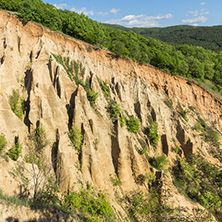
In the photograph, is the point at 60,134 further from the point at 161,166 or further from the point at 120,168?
the point at 161,166

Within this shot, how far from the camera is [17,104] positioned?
21.6 meters

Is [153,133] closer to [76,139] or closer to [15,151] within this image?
[76,139]

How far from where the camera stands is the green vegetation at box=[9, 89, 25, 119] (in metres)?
21.1

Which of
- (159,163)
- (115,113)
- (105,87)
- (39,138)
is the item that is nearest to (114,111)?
(115,113)

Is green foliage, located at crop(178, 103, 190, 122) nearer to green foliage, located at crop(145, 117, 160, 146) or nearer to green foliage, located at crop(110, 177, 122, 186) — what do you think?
green foliage, located at crop(145, 117, 160, 146)

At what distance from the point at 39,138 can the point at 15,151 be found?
8.83 feet

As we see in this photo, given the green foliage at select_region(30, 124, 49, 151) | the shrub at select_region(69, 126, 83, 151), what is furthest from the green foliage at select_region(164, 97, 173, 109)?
the green foliage at select_region(30, 124, 49, 151)

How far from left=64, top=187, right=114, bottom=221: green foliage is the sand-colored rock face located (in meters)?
1.68

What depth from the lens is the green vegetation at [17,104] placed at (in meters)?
21.1

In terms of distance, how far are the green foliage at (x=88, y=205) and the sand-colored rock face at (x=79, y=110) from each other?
1.68 meters

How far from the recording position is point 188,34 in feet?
615

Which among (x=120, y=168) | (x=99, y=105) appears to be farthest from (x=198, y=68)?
(x=120, y=168)

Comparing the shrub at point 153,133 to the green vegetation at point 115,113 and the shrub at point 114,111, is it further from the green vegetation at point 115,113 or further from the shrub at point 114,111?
the shrub at point 114,111

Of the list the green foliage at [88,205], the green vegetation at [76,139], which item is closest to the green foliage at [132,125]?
the green vegetation at [76,139]
